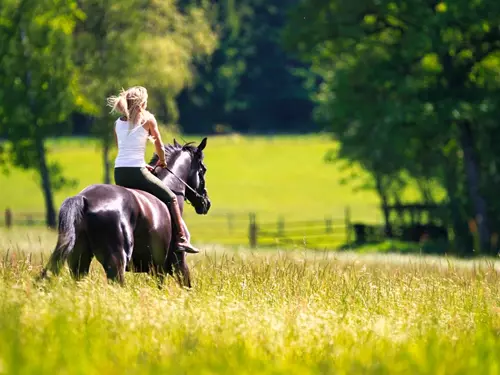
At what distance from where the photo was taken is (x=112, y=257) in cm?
1008

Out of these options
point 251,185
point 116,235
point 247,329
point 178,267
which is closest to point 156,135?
point 178,267

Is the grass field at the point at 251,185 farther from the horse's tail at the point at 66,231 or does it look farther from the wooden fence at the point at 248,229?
the horse's tail at the point at 66,231

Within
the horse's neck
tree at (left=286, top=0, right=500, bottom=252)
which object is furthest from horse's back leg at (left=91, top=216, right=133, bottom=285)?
tree at (left=286, top=0, right=500, bottom=252)

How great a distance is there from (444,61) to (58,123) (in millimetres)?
15061

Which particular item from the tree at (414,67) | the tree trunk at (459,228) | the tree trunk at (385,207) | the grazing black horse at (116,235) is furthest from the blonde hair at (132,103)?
the tree trunk at (385,207)

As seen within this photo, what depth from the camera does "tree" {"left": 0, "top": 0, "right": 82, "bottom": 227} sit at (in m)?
39.0

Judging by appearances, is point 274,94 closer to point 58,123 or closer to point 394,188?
point 394,188

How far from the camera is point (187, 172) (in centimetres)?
1260

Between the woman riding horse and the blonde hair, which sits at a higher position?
the blonde hair

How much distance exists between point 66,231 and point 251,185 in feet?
248

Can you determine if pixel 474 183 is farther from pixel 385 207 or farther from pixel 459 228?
pixel 385 207

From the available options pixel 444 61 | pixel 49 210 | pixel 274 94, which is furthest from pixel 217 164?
pixel 444 61

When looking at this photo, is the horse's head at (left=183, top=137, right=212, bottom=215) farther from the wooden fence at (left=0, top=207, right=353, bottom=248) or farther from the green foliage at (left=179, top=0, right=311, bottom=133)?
the green foliage at (left=179, top=0, right=311, bottom=133)

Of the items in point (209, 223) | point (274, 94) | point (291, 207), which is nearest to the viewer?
point (209, 223)
